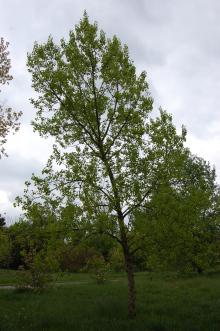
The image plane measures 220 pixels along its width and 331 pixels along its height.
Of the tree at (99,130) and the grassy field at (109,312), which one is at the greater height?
the tree at (99,130)

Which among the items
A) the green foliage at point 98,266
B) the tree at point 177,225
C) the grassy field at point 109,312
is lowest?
the grassy field at point 109,312

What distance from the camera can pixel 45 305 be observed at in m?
16.0

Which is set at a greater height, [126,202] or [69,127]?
[69,127]

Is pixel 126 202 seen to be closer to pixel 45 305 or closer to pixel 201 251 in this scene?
pixel 201 251

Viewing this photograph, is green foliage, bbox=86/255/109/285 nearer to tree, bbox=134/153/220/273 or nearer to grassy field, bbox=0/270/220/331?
grassy field, bbox=0/270/220/331

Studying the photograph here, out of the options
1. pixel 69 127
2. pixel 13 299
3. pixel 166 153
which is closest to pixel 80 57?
pixel 69 127

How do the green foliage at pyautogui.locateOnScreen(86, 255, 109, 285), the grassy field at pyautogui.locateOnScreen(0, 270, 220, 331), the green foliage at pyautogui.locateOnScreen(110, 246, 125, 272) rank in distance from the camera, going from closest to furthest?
the grassy field at pyautogui.locateOnScreen(0, 270, 220, 331) → the green foliage at pyautogui.locateOnScreen(86, 255, 109, 285) → the green foliage at pyautogui.locateOnScreen(110, 246, 125, 272)

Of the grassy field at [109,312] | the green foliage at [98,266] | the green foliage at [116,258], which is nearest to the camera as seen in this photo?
the grassy field at [109,312]

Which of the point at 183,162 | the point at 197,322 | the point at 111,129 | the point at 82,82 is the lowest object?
the point at 197,322

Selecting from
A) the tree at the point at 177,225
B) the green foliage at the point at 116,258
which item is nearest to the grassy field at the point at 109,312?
the green foliage at the point at 116,258

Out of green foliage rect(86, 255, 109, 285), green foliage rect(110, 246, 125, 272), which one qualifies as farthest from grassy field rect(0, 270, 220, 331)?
green foliage rect(110, 246, 125, 272)

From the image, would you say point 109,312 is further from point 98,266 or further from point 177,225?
point 177,225

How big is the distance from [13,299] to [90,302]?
13.9ft

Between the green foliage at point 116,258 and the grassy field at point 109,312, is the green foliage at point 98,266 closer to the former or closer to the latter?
the green foliage at point 116,258
